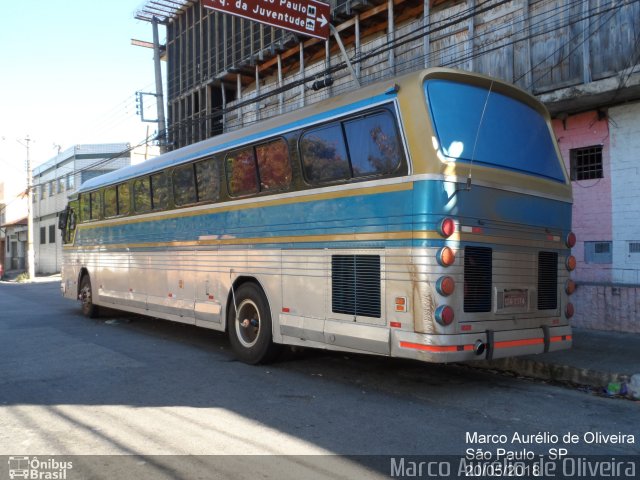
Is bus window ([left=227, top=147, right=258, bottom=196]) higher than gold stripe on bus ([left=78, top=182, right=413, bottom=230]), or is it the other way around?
bus window ([left=227, top=147, right=258, bottom=196])

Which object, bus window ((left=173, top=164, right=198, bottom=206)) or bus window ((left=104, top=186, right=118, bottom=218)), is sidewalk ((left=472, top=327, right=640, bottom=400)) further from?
bus window ((left=104, top=186, right=118, bottom=218))

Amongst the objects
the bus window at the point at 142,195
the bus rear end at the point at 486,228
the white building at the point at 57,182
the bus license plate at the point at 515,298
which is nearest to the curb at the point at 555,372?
the bus rear end at the point at 486,228

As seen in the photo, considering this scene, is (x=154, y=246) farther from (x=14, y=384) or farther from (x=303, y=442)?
(x=303, y=442)

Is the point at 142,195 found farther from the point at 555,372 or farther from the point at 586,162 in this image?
the point at 586,162

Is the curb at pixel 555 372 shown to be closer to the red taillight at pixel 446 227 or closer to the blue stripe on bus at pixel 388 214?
the blue stripe on bus at pixel 388 214

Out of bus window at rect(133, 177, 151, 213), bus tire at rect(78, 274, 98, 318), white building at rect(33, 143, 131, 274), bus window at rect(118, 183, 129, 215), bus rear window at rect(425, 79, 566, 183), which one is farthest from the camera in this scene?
white building at rect(33, 143, 131, 274)

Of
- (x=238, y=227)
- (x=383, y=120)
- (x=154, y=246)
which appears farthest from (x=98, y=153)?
(x=383, y=120)

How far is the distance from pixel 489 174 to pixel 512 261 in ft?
3.35

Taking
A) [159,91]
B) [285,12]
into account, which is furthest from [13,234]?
[285,12]

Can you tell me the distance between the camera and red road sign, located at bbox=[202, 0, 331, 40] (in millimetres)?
10867

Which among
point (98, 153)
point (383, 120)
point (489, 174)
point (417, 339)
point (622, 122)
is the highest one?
point (98, 153)

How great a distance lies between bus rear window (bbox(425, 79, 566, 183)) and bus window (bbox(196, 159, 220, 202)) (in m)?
4.03

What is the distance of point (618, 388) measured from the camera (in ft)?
21.3

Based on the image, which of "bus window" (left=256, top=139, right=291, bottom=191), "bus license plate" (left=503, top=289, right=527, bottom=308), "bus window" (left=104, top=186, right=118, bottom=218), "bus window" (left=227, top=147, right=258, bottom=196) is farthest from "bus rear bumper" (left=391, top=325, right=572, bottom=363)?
"bus window" (left=104, top=186, right=118, bottom=218)
